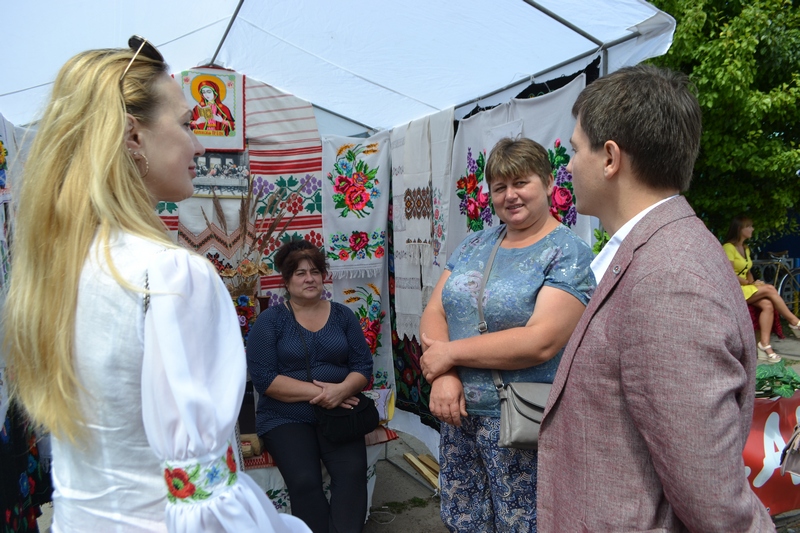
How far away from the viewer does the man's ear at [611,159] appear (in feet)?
3.63

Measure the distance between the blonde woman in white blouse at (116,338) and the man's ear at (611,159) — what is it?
73 cm

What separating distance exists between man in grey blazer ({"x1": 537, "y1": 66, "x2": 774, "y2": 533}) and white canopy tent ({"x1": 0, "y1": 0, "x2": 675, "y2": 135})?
139 centimetres

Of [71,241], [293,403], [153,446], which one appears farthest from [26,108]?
[153,446]

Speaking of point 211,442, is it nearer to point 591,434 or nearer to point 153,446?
point 153,446

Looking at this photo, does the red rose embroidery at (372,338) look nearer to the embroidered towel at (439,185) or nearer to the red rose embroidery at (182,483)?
the embroidered towel at (439,185)

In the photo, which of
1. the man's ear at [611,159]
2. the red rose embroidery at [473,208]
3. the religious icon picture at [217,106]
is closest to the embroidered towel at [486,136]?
the red rose embroidery at [473,208]

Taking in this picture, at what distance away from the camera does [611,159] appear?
3.68 ft

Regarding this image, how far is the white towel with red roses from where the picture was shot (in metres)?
4.48

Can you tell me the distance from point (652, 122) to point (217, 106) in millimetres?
3709

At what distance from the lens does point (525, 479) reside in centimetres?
193

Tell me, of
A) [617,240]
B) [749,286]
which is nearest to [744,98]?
[749,286]

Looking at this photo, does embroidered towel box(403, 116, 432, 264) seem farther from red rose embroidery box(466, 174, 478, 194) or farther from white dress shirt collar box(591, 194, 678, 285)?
white dress shirt collar box(591, 194, 678, 285)

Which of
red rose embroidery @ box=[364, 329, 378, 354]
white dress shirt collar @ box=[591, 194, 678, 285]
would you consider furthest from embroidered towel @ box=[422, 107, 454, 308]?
white dress shirt collar @ box=[591, 194, 678, 285]

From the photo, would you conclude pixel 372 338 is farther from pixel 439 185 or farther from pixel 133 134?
pixel 133 134
